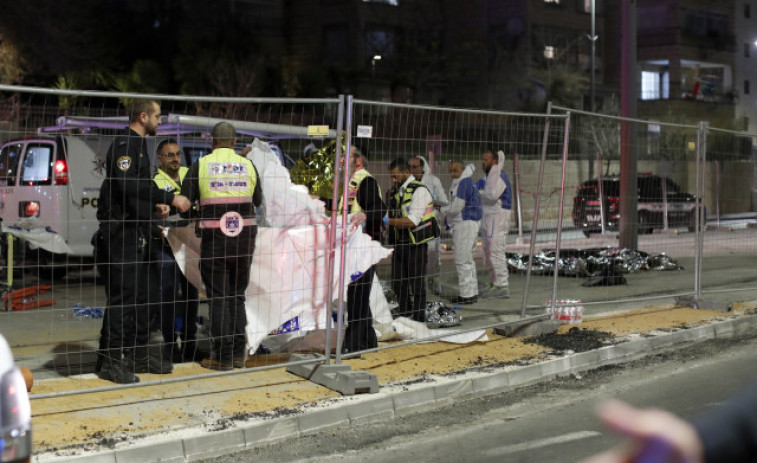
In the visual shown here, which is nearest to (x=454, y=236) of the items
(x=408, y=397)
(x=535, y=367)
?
(x=535, y=367)

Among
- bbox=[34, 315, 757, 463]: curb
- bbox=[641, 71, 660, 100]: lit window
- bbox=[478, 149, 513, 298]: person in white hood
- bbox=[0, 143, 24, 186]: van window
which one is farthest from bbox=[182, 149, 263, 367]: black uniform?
bbox=[641, 71, 660, 100]: lit window

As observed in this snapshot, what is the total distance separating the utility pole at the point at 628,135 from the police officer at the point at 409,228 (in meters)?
6.36

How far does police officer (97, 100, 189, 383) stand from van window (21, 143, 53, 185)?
293 inches

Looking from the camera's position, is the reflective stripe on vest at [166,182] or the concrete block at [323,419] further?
the reflective stripe on vest at [166,182]

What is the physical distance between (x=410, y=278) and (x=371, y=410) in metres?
2.86

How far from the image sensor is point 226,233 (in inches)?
327

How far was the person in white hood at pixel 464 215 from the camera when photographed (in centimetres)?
1265

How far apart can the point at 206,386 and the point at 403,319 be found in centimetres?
246

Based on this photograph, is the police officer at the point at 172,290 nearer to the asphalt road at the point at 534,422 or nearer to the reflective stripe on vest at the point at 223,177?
the reflective stripe on vest at the point at 223,177

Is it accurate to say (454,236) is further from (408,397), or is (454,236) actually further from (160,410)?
(160,410)

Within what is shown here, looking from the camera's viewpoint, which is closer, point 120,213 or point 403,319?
point 120,213

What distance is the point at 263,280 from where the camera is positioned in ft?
28.3

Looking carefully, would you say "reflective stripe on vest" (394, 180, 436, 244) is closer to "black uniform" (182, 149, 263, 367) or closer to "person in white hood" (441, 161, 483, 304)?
"person in white hood" (441, 161, 483, 304)

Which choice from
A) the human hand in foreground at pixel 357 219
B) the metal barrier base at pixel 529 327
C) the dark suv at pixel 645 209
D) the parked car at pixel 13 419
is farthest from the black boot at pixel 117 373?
the dark suv at pixel 645 209
